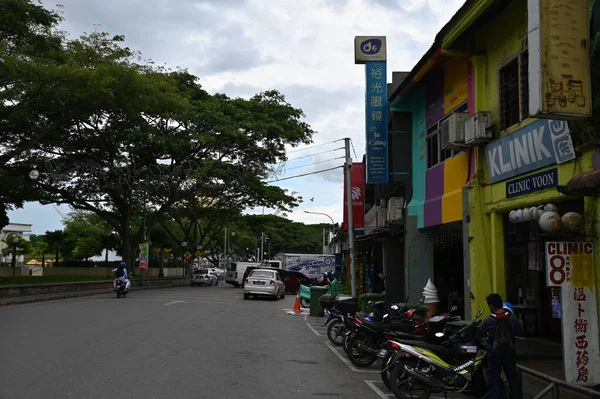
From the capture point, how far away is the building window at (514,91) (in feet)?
35.8

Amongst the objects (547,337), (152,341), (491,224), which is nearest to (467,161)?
(491,224)

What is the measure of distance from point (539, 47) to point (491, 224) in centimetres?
476

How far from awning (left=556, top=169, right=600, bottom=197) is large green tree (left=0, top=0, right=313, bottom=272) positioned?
61.4 ft

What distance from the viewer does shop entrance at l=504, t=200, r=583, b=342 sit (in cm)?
1288

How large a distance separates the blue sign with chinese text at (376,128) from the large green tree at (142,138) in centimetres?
1065

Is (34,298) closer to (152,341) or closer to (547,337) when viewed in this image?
(152,341)

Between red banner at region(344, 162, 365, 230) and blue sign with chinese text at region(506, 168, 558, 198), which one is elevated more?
red banner at region(344, 162, 365, 230)

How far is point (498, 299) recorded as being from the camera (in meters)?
7.23

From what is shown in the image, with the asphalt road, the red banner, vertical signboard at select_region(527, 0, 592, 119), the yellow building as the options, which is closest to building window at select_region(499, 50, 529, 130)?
the yellow building

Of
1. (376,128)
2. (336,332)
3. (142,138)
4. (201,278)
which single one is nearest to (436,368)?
(336,332)

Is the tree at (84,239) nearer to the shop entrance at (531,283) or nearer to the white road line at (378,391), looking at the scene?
the shop entrance at (531,283)

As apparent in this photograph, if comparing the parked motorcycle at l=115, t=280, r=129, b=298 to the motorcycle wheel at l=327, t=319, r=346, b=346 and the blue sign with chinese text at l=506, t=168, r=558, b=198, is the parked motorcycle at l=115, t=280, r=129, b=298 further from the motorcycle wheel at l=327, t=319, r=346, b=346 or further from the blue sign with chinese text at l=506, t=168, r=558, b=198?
the blue sign with chinese text at l=506, t=168, r=558, b=198

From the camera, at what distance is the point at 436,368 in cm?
786

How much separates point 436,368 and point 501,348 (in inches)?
43.6
